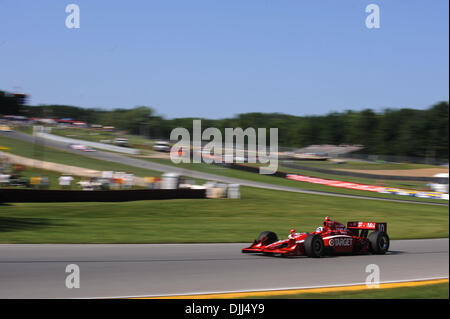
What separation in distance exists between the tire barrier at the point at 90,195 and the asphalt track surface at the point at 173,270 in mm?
7947

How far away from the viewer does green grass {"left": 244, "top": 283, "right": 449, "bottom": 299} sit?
576cm

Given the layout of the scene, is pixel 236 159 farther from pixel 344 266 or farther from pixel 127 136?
pixel 344 266

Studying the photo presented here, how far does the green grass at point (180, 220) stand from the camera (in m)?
10.6

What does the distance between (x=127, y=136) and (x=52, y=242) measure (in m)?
28.9

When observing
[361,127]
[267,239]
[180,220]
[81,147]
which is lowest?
[180,220]

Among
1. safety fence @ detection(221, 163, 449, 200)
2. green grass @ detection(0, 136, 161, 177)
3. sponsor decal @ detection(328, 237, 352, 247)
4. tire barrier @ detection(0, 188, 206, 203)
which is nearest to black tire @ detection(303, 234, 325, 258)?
sponsor decal @ detection(328, 237, 352, 247)

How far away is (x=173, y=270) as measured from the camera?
681cm

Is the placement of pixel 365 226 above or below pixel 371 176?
above

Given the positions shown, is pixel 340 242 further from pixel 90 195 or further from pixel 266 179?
pixel 266 179

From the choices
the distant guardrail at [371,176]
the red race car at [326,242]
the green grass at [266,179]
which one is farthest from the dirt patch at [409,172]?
the red race car at [326,242]

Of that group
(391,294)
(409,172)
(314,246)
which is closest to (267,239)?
(314,246)

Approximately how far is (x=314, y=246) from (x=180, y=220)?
757 cm

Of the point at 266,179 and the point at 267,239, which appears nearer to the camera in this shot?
the point at 267,239

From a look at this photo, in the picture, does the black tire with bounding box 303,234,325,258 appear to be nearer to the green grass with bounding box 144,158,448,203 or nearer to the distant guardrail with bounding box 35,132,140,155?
the green grass with bounding box 144,158,448,203
